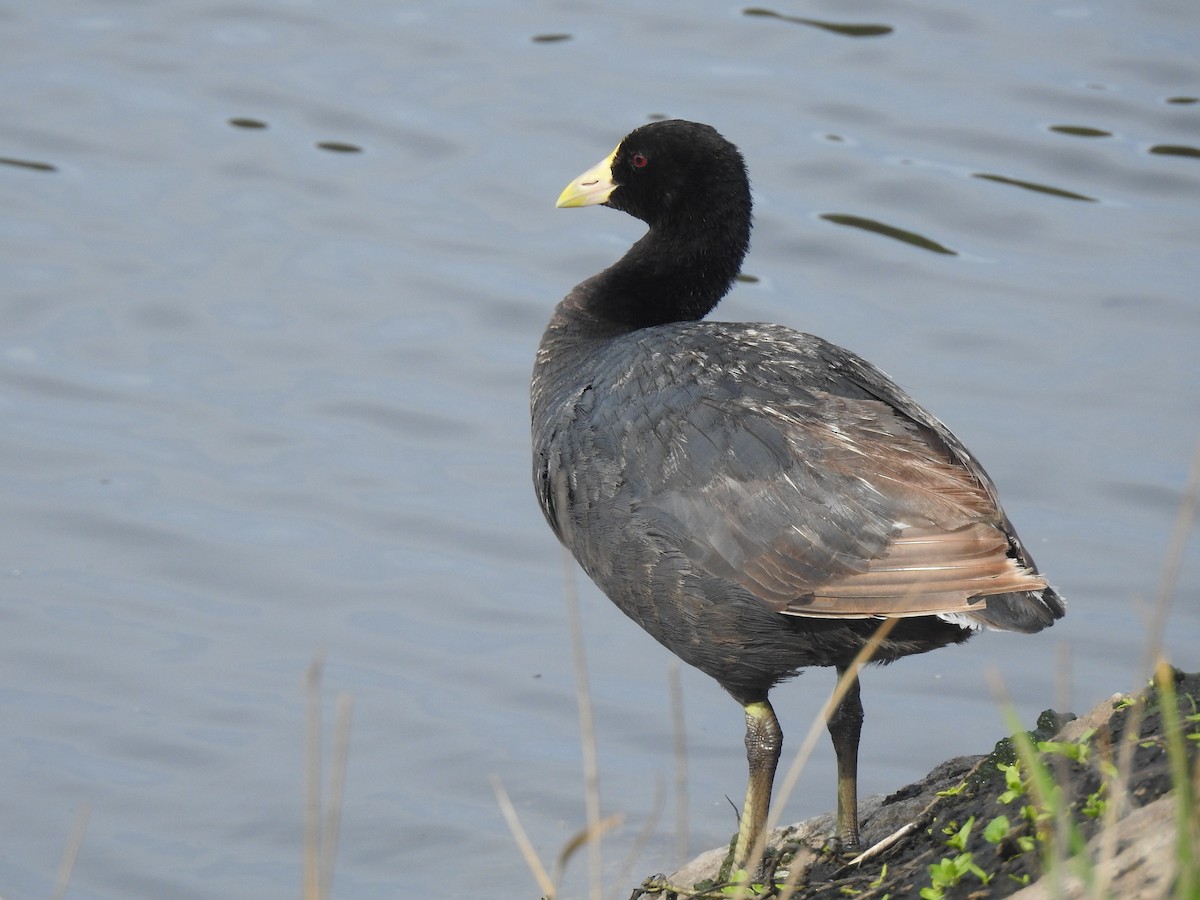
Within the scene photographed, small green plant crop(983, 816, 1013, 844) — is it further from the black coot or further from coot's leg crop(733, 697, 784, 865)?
coot's leg crop(733, 697, 784, 865)

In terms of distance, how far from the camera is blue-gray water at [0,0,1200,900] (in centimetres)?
599

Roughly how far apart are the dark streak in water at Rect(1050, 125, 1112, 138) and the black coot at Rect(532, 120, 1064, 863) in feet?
19.0

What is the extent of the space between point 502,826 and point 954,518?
7.72 ft

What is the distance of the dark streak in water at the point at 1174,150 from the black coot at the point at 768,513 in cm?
575

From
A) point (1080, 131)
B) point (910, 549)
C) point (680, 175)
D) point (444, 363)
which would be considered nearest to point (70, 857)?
point (910, 549)

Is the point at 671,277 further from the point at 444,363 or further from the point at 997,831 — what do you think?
the point at 444,363

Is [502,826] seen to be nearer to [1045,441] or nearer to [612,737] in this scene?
[612,737]

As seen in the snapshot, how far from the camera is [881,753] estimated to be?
608 cm

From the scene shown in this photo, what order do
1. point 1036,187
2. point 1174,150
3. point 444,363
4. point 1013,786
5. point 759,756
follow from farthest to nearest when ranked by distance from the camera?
1. point 1174,150
2. point 1036,187
3. point 444,363
4. point 759,756
5. point 1013,786

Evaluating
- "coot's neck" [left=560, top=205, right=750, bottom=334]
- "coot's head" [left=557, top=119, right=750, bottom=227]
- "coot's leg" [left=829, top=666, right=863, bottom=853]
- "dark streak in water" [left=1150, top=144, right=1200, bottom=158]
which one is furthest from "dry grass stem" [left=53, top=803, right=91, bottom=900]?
"dark streak in water" [left=1150, top=144, right=1200, bottom=158]

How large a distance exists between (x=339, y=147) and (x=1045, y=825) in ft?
24.6

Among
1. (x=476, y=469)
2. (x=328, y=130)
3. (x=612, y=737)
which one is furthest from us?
(x=328, y=130)

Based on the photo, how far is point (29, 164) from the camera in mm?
9711

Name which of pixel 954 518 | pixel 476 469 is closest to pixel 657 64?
pixel 476 469
